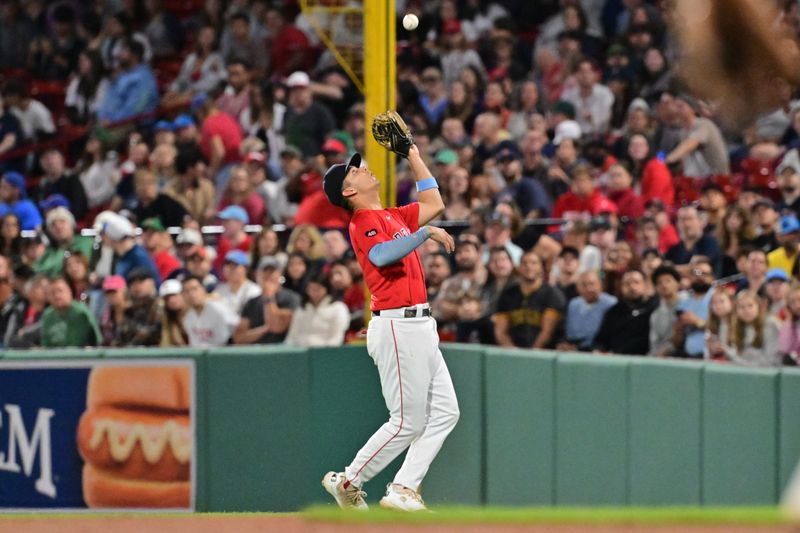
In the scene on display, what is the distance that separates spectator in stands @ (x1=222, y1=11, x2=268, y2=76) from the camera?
702 inches

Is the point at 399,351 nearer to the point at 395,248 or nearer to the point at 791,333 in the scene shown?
the point at 395,248

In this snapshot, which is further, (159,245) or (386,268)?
(159,245)

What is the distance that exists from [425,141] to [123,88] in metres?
5.03

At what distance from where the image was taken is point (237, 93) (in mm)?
16812

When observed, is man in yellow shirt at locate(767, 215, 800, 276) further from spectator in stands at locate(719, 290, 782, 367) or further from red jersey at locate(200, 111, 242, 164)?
red jersey at locate(200, 111, 242, 164)

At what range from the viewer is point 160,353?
9.63 metres

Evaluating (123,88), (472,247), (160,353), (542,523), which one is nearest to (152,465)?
(160,353)

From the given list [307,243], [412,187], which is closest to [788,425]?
[307,243]

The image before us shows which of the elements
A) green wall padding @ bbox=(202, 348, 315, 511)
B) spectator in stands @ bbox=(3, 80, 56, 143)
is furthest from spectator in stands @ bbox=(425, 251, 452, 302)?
spectator in stands @ bbox=(3, 80, 56, 143)

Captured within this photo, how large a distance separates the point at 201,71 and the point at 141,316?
21.9 ft

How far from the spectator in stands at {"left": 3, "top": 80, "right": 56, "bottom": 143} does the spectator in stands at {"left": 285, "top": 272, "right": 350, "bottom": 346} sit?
7.79m

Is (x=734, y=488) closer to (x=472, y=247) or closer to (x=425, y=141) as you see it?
(x=472, y=247)

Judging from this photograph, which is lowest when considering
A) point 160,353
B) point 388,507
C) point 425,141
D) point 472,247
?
point 388,507

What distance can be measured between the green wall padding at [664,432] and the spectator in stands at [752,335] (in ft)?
3.78
